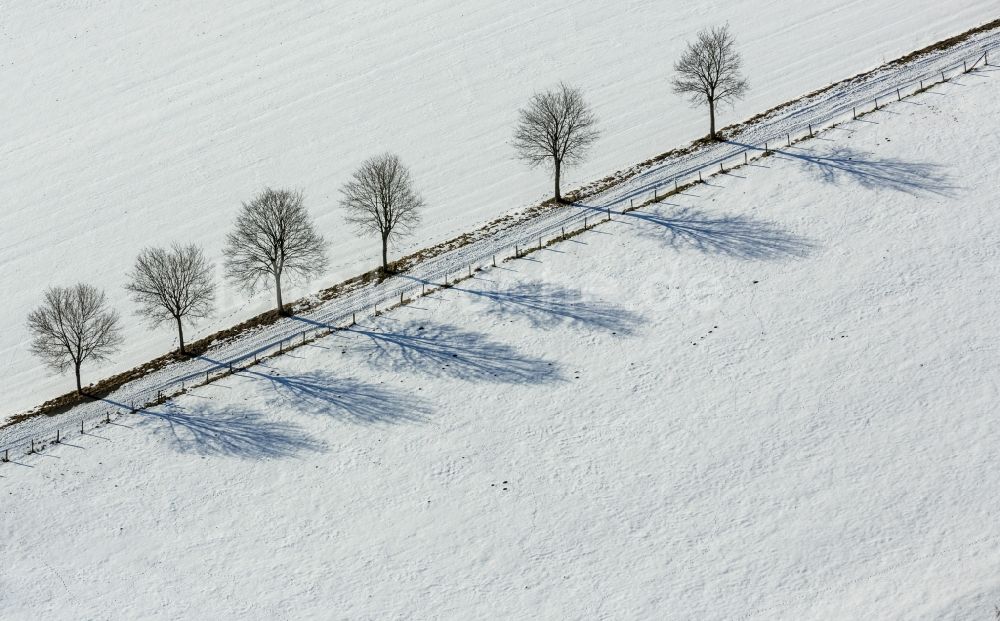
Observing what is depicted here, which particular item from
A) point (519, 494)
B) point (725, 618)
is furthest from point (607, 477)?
point (725, 618)

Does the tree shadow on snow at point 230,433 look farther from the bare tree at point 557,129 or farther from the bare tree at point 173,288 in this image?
the bare tree at point 557,129

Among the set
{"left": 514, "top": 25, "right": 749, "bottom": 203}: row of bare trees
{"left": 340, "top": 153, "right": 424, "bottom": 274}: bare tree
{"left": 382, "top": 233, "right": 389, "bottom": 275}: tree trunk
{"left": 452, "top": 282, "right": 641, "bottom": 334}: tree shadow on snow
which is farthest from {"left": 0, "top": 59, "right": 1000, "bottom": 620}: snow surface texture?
{"left": 514, "top": 25, "right": 749, "bottom": 203}: row of bare trees

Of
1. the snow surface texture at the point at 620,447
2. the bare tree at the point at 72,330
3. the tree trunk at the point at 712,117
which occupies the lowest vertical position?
the snow surface texture at the point at 620,447

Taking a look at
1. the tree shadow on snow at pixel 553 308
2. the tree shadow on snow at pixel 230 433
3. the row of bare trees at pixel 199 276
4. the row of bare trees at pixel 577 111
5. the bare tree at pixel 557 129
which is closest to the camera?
the tree shadow on snow at pixel 230 433

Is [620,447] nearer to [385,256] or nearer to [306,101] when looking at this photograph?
[385,256]

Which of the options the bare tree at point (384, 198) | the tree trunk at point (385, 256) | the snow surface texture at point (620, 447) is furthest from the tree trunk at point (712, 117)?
the tree trunk at point (385, 256)

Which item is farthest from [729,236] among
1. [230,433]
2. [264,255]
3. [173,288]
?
[173,288]
